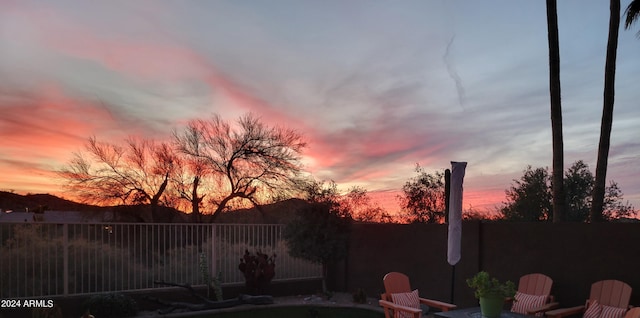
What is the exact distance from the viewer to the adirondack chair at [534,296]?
6221 mm

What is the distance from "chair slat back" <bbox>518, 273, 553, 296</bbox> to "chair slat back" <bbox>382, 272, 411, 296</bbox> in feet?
5.23

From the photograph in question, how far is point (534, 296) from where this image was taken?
6.48 metres

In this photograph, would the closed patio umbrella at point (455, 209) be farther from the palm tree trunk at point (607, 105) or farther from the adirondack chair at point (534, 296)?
the palm tree trunk at point (607, 105)

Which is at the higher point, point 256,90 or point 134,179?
point 256,90

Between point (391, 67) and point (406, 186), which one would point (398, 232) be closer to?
point (391, 67)

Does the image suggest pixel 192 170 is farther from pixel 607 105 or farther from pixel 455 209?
pixel 607 105

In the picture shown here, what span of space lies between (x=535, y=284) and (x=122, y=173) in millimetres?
11527

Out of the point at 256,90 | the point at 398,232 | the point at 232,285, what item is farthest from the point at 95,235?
the point at 398,232

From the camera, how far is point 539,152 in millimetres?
12398

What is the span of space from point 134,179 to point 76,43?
256 inches

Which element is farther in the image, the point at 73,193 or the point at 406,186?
the point at 406,186

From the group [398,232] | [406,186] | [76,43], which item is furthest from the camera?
[406,186]

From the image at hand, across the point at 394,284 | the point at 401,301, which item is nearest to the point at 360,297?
the point at 394,284

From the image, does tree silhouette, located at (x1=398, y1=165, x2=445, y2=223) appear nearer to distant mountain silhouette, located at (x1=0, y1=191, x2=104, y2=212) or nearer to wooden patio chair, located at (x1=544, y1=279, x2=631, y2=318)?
wooden patio chair, located at (x1=544, y1=279, x2=631, y2=318)
